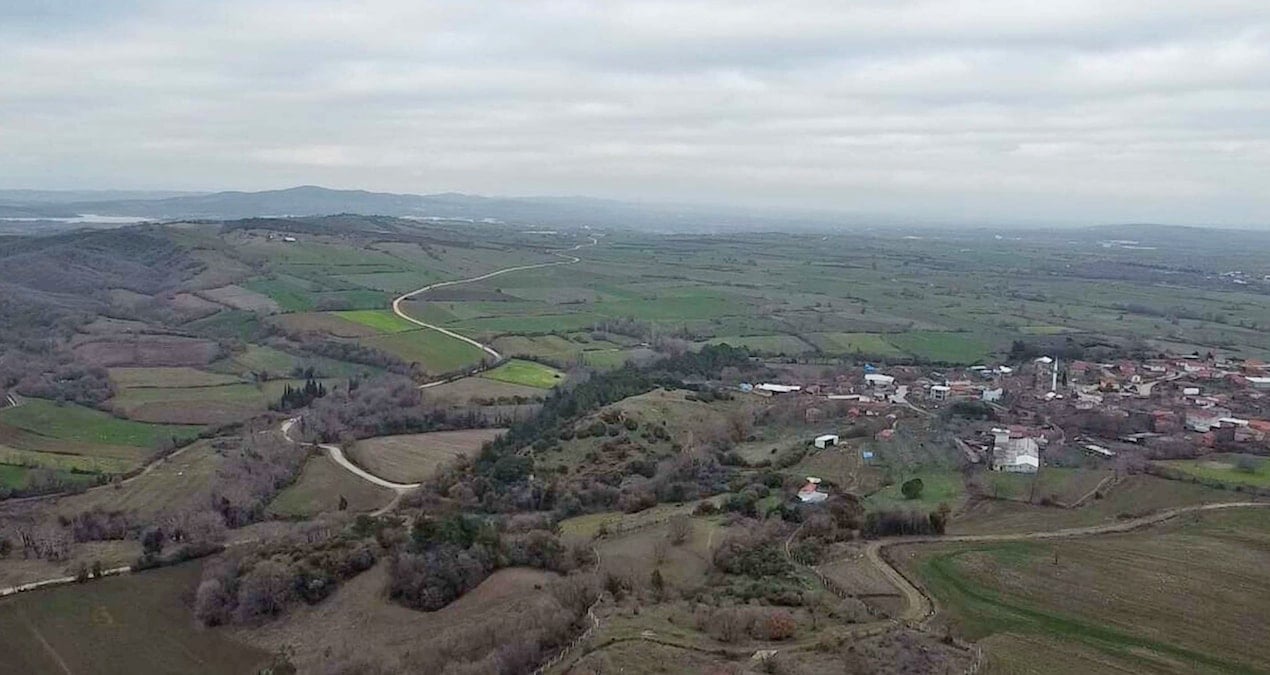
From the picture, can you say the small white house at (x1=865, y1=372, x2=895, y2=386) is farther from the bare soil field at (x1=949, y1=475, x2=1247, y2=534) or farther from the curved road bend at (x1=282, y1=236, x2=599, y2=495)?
the curved road bend at (x1=282, y1=236, x2=599, y2=495)

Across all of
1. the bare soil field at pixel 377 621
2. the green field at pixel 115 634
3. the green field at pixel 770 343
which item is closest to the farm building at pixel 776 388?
the green field at pixel 770 343

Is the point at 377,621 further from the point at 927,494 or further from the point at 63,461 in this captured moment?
the point at 63,461

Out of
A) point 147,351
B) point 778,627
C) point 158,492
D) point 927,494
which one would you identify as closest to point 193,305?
point 147,351

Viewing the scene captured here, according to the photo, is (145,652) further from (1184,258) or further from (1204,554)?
(1184,258)

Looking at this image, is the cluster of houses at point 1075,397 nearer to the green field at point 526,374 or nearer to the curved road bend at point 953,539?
the curved road bend at point 953,539

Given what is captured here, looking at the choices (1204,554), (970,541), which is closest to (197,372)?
(970,541)

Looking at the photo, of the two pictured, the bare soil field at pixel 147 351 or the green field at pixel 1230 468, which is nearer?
the green field at pixel 1230 468
